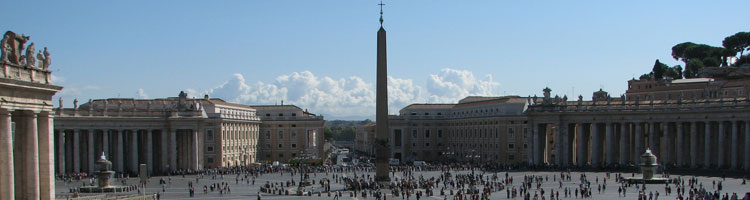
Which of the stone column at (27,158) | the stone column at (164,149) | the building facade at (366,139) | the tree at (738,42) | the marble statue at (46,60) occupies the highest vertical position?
the tree at (738,42)

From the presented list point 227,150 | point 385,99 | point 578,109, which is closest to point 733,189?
point 385,99

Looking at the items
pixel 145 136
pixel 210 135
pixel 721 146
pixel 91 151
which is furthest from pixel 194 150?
pixel 721 146

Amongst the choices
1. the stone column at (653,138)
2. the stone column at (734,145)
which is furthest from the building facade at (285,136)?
the stone column at (734,145)

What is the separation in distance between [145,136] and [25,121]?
44408 millimetres

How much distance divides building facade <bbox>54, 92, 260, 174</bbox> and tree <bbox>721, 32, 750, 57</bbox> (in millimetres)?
56887

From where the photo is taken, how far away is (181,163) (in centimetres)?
7138

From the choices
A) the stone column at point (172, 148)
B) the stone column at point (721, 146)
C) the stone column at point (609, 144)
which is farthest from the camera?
the stone column at point (172, 148)

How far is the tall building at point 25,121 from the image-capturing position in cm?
2380

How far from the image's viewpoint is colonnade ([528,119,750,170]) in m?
60.6

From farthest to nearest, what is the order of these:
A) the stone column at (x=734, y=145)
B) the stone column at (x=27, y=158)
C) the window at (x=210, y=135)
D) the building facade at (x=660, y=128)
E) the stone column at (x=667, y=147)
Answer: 1. the window at (x=210, y=135)
2. the stone column at (x=667, y=147)
3. the building facade at (x=660, y=128)
4. the stone column at (x=734, y=145)
5. the stone column at (x=27, y=158)

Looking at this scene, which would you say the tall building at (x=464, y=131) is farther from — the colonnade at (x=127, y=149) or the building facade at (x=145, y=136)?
the colonnade at (x=127, y=149)

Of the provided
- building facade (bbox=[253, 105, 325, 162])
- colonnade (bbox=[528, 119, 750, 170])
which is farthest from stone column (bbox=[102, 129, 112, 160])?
colonnade (bbox=[528, 119, 750, 170])

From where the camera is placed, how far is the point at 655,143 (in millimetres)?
66750

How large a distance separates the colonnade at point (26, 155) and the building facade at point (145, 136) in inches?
1422
